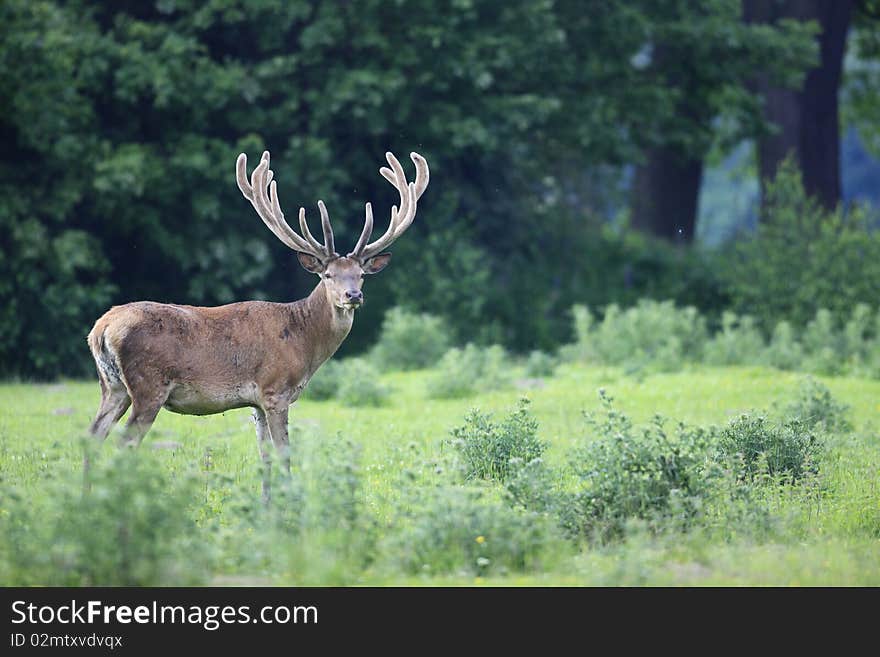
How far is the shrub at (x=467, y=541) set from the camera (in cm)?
826

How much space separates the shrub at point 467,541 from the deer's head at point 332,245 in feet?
8.13

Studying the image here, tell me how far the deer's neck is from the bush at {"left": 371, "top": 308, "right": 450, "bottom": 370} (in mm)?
9821

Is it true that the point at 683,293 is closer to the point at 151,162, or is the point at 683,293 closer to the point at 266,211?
the point at 151,162

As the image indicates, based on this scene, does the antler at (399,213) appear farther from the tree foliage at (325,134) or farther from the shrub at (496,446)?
the tree foliage at (325,134)

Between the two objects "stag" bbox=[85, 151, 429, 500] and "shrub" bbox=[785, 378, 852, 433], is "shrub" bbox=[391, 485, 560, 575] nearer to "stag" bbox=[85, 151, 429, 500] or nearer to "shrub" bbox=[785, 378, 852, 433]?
"stag" bbox=[85, 151, 429, 500]

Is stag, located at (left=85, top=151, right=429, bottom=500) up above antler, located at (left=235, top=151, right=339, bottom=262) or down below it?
below

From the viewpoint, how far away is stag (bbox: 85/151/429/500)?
982cm

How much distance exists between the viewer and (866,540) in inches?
365

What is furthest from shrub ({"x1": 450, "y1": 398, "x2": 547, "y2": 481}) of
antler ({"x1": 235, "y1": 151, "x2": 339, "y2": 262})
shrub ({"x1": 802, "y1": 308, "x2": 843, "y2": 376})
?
shrub ({"x1": 802, "y1": 308, "x2": 843, "y2": 376})

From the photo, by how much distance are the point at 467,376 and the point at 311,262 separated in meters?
6.51

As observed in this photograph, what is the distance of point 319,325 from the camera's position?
1088cm

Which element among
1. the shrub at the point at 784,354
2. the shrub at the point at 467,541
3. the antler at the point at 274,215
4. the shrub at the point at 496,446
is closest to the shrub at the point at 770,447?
the shrub at the point at 496,446

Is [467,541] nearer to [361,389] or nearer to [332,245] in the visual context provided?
[332,245]
